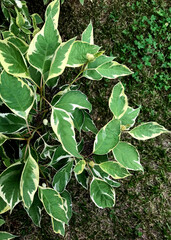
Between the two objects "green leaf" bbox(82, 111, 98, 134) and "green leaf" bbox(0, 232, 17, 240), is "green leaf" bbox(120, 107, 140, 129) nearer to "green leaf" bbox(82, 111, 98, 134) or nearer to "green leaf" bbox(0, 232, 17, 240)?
"green leaf" bbox(82, 111, 98, 134)

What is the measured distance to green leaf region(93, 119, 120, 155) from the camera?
39.6 inches

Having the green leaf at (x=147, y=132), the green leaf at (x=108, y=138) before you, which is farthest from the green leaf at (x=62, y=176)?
the green leaf at (x=147, y=132)

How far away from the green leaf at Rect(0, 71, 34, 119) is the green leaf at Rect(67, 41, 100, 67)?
217 mm

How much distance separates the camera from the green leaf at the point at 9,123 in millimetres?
1018

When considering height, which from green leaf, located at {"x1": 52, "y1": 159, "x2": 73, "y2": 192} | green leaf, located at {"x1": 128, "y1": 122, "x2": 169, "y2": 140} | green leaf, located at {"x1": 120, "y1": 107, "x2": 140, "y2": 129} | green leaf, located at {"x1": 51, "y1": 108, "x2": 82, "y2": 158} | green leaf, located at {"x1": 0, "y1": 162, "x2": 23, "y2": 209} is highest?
green leaf, located at {"x1": 51, "y1": 108, "x2": 82, "y2": 158}

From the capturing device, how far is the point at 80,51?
0.97 m

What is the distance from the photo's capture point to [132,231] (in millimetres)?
1907

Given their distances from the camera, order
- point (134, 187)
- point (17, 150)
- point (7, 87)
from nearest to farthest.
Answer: point (7, 87) → point (17, 150) → point (134, 187)

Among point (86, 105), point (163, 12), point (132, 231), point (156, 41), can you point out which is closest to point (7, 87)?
point (86, 105)

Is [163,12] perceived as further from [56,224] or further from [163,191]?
[56,224]

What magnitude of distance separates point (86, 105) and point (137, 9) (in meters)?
1.77

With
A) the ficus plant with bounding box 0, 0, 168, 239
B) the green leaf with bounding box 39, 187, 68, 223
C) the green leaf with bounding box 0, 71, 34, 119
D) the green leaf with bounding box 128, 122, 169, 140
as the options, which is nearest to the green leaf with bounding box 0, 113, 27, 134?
the ficus plant with bounding box 0, 0, 168, 239

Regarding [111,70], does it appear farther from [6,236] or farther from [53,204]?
[6,236]

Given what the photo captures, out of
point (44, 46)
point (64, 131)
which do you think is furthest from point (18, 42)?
point (64, 131)
